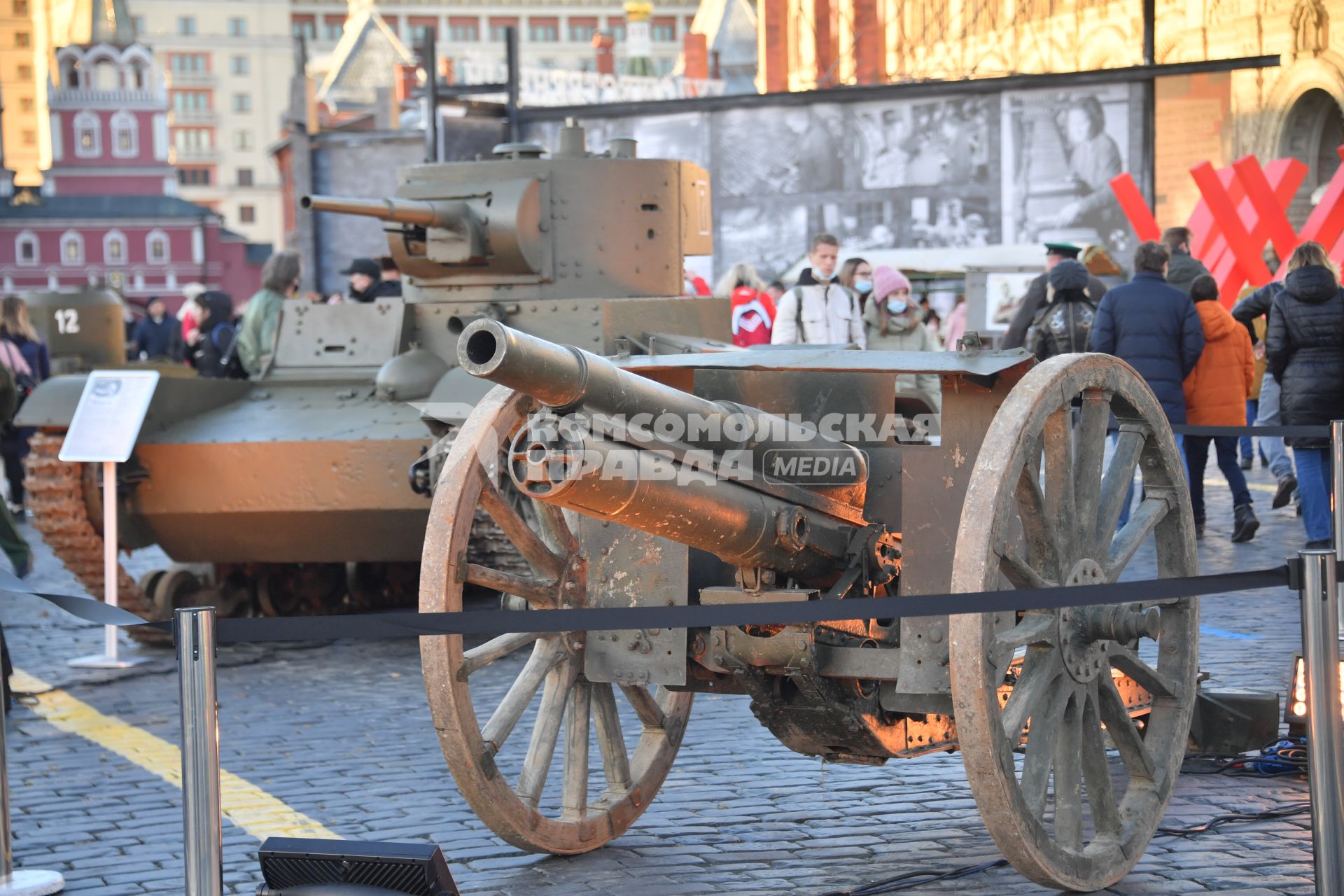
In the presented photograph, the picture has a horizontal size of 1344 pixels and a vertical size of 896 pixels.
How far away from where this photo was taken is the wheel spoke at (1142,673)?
16.4ft

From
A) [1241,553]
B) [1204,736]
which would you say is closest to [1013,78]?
[1241,553]

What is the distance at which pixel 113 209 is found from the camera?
7688 cm

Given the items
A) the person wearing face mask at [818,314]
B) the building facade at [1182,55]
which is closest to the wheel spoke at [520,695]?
the person wearing face mask at [818,314]

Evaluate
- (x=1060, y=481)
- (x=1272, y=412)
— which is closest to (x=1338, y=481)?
(x=1060, y=481)

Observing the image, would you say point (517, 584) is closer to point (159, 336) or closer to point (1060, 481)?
point (1060, 481)

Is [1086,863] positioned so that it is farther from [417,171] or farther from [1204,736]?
[417,171]

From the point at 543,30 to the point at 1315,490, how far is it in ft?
315

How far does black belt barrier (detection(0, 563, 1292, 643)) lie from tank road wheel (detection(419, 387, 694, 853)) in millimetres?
638

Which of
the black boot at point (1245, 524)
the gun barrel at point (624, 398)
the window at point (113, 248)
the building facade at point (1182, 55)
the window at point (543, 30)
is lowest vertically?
the black boot at point (1245, 524)

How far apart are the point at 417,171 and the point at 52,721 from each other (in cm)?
352

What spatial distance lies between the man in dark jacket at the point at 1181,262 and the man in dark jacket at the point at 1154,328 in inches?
41.9

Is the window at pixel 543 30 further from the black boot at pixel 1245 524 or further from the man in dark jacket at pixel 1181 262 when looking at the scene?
the black boot at pixel 1245 524

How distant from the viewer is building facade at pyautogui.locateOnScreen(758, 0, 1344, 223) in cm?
1716

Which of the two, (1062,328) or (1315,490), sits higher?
(1062,328)
